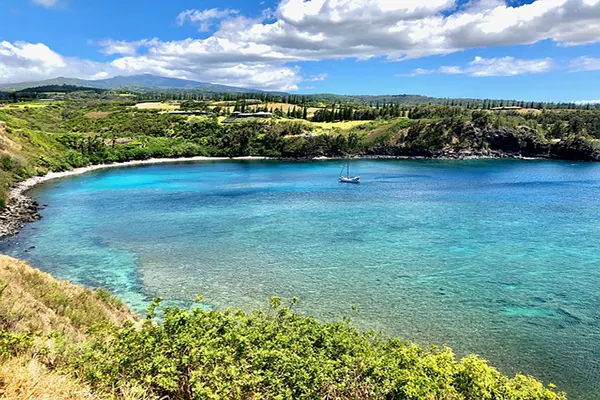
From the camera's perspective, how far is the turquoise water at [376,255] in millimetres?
25094

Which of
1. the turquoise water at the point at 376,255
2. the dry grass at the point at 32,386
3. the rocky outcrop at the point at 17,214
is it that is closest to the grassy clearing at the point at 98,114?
the turquoise water at the point at 376,255

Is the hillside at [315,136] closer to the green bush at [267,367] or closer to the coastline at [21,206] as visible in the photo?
the coastline at [21,206]

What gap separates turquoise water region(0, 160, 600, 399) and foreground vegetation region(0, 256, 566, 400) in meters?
11.2

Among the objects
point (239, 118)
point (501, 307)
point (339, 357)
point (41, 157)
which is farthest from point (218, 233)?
point (239, 118)

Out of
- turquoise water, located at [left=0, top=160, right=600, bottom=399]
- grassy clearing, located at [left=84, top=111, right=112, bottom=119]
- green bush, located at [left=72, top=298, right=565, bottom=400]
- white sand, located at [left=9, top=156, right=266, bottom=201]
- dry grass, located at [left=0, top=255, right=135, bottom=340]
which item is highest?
grassy clearing, located at [left=84, top=111, right=112, bottom=119]

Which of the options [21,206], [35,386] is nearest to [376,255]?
[35,386]

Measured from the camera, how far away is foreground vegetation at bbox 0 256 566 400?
998cm

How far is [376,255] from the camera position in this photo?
3853 centimetres

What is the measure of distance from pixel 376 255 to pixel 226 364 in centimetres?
2856

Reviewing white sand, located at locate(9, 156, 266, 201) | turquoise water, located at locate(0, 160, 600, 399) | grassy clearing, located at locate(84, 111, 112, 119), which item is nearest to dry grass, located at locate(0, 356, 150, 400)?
turquoise water, located at locate(0, 160, 600, 399)

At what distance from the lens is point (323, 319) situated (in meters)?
26.0

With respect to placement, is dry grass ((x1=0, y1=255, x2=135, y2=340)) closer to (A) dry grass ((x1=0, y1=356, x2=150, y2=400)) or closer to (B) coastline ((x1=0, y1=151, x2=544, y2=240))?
(A) dry grass ((x1=0, y1=356, x2=150, y2=400))

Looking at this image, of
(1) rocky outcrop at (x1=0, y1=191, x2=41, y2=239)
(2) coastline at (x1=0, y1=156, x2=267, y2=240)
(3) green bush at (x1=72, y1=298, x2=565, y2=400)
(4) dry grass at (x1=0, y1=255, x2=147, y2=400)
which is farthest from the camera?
(2) coastline at (x1=0, y1=156, x2=267, y2=240)

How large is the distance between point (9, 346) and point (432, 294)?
26313mm
